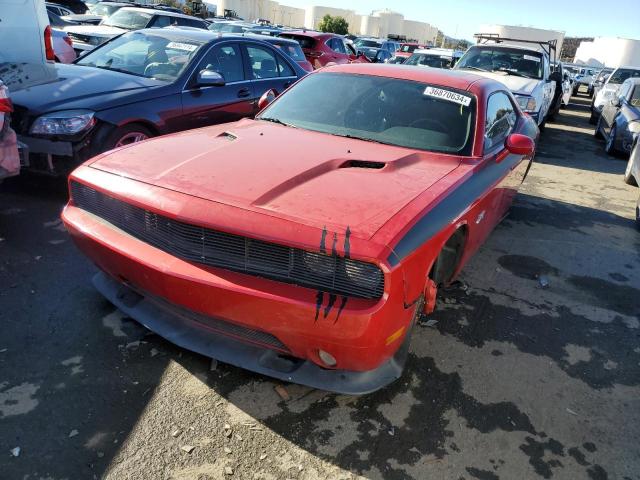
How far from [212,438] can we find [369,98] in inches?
98.9

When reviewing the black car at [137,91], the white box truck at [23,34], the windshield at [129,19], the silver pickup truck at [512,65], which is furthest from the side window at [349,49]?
the white box truck at [23,34]

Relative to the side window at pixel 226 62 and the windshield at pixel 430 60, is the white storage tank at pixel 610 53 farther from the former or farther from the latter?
the side window at pixel 226 62

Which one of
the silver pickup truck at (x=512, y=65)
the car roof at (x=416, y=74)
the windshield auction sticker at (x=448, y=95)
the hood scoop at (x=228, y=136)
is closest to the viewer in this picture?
the hood scoop at (x=228, y=136)

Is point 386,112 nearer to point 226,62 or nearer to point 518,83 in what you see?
point 226,62

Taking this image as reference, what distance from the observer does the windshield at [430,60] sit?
13078 mm

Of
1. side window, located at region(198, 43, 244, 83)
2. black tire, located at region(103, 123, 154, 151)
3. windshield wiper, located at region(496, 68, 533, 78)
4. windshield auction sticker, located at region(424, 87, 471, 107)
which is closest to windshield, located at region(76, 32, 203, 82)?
side window, located at region(198, 43, 244, 83)

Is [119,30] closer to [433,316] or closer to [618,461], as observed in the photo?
[433,316]

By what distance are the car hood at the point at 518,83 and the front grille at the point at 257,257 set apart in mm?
7467

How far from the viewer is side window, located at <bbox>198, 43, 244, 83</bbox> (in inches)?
217

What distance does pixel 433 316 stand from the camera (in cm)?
346

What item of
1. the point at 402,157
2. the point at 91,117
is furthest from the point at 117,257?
the point at 91,117

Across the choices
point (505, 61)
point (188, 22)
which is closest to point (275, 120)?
point (505, 61)

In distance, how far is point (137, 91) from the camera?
4879mm

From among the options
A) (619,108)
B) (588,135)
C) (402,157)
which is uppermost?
(402,157)
